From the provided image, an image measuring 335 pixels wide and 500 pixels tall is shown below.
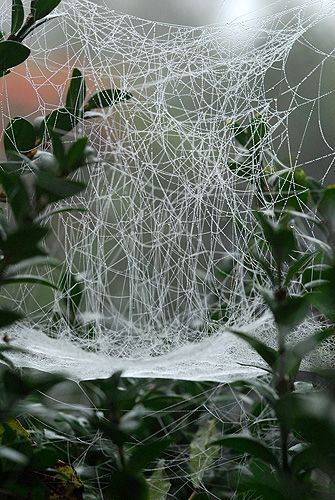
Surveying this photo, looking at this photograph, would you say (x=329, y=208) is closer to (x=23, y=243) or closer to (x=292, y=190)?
(x=23, y=243)

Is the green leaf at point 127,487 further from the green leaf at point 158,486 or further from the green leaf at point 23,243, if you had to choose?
the green leaf at point 158,486

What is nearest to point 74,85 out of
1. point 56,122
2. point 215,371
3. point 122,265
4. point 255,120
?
point 56,122

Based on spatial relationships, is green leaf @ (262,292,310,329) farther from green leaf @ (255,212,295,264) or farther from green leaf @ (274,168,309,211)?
green leaf @ (274,168,309,211)

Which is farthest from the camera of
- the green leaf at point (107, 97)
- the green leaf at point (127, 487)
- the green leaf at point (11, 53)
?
the green leaf at point (107, 97)

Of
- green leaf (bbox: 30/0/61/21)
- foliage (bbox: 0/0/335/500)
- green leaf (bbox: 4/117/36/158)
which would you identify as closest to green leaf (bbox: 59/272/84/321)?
foliage (bbox: 0/0/335/500)

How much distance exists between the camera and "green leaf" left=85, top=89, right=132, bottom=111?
2.00 feet

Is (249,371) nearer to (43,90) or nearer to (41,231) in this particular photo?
(41,231)

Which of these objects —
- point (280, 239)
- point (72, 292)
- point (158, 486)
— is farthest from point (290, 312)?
point (72, 292)

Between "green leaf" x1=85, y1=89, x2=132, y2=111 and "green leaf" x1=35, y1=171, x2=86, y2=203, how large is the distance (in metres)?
0.29

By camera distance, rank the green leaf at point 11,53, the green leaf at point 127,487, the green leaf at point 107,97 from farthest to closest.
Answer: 1. the green leaf at point 107,97
2. the green leaf at point 11,53
3. the green leaf at point 127,487

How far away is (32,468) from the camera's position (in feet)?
1.30

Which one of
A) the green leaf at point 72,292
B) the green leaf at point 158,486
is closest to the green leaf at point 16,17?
the green leaf at point 72,292

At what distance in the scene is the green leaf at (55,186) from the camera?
321 millimetres

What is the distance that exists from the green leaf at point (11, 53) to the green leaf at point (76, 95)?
79mm
